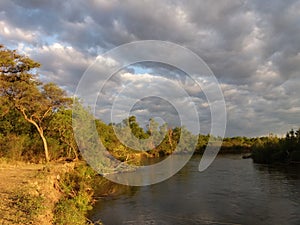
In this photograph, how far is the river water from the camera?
15.3 metres

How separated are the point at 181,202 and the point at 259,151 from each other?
1349 inches

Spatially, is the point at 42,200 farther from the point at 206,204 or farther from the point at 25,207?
the point at 206,204

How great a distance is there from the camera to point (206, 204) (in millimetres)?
18578

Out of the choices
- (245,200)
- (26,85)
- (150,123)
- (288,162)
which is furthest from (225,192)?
(150,123)

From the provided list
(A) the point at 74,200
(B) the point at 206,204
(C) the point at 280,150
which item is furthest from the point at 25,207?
(C) the point at 280,150

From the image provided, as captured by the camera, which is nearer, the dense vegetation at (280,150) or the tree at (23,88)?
the tree at (23,88)

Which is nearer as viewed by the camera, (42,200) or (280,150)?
(42,200)

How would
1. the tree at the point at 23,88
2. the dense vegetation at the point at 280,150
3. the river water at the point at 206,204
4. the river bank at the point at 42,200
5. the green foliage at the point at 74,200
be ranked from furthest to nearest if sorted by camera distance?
1. the dense vegetation at the point at 280,150
2. the tree at the point at 23,88
3. the river water at the point at 206,204
4. the green foliage at the point at 74,200
5. the river bank at the point at 42,200

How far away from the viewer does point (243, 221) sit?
48.9ft

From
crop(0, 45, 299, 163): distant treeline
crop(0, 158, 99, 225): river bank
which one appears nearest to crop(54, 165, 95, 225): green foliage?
crop(0, 158, 99, 225): river bank

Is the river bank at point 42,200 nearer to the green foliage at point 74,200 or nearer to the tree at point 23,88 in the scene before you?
the green foliage at point 74,200

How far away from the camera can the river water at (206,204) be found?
1528 centimetres

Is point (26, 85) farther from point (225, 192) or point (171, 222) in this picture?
point (225, 192)

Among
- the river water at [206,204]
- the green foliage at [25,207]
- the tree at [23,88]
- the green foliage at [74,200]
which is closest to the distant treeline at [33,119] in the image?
the tree at [23,88]
